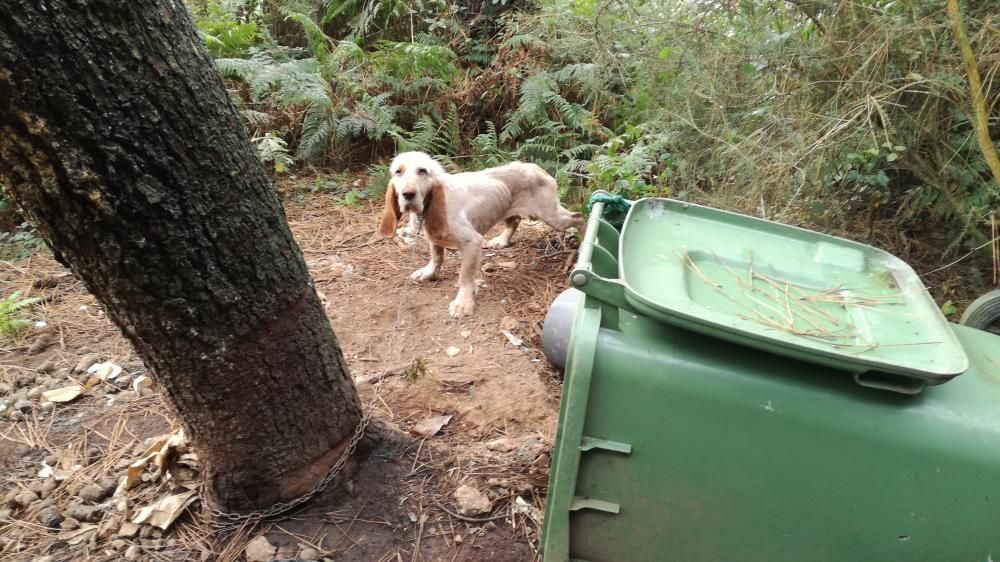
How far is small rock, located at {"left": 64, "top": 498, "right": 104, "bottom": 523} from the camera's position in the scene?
6.82 feet

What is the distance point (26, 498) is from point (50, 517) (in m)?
0.21

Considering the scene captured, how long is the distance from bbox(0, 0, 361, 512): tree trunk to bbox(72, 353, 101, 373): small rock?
1.60m

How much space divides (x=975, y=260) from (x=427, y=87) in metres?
5.05

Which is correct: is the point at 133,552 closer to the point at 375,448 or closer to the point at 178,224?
the point at 375,448

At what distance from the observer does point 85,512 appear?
6.84 feet

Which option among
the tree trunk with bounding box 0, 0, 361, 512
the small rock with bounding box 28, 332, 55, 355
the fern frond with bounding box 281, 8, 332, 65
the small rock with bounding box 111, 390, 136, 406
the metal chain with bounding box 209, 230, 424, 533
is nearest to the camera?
the tree trunk with bounding box 0, 0, 361, 512

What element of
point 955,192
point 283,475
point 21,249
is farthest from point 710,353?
point 21,249

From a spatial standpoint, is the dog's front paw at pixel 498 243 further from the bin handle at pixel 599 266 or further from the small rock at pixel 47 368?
the small rock at pixel 47 368

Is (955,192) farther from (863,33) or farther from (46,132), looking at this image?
(46,132)

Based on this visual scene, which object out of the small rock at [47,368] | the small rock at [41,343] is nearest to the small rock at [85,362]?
the small rock at [47,368]

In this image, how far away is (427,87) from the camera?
19.7 feet

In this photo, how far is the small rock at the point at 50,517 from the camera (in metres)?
2.06

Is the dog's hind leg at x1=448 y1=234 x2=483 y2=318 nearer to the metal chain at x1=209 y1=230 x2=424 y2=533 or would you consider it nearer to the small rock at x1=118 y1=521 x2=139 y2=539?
the metal chain at x1=209 y1=230 x2=424 y2=533

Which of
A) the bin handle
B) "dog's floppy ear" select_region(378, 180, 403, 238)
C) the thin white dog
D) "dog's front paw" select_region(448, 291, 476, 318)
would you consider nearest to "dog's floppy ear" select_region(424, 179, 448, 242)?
the thin white dog
